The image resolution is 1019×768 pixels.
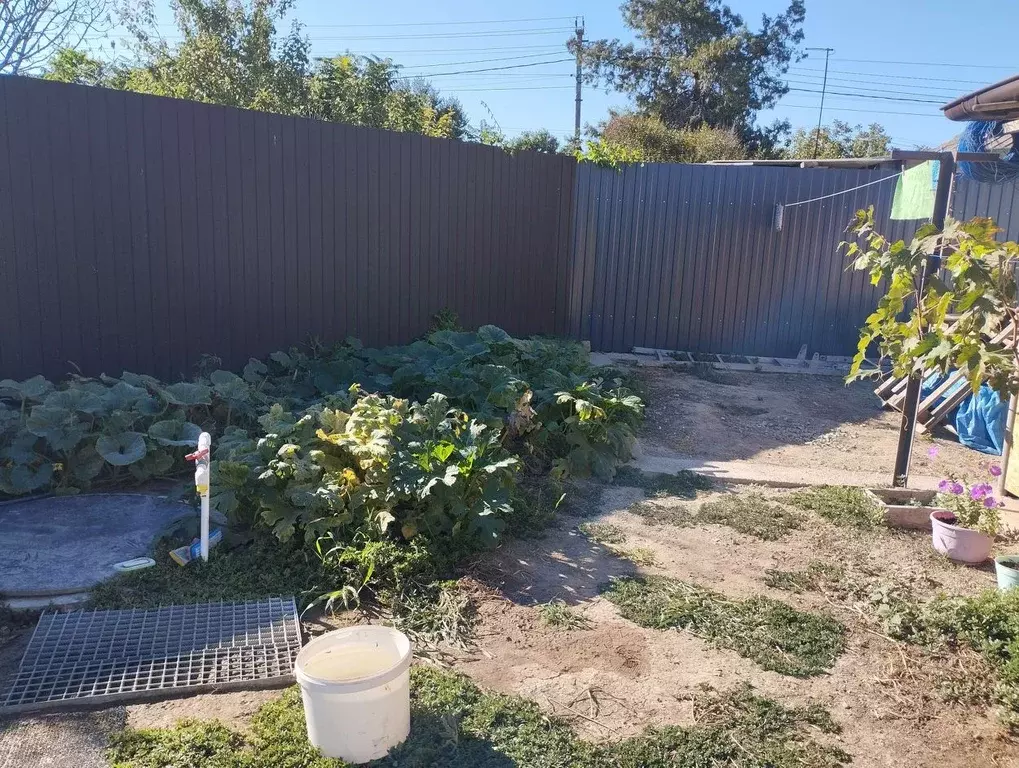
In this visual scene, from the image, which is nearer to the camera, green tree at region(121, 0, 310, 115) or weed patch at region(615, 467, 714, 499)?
weed patch at region(615, 467, 714, 499)

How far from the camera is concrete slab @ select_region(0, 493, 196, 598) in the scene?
130 inches

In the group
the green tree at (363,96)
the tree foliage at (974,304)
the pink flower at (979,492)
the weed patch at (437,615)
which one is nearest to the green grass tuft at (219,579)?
the weed patch at (437,615)

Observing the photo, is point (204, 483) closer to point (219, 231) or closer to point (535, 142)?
point (219, 231)

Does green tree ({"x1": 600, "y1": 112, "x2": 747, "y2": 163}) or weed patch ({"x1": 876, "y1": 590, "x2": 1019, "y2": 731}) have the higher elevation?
green tree ({"x1": 600, "y1": 112, "x2": 747, "y2": 163})

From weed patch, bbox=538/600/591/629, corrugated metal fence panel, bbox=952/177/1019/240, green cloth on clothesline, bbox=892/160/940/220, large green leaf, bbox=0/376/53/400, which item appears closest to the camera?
weed patch, bbox=538/600/591/629

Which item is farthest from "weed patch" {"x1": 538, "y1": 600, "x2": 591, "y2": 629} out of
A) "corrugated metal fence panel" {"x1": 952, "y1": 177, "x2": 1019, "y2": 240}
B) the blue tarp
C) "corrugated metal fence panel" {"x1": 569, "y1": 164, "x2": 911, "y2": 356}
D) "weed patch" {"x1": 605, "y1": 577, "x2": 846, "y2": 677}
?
"corrugated metal fence panel" {"x1": 952, "y1": 177, "x2": 1019, "y2": 240}

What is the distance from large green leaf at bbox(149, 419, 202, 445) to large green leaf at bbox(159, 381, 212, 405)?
0.16 metres

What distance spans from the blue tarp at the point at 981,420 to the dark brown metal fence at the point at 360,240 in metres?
3.03

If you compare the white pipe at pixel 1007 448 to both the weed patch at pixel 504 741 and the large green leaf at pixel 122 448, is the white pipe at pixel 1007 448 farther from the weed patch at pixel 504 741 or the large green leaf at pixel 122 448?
the large green leaf at pixel 122 448

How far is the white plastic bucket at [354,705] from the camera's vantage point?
228cm

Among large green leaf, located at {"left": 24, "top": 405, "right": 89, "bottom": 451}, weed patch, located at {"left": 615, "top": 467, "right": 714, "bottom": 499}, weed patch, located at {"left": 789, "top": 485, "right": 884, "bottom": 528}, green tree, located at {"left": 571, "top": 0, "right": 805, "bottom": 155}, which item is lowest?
weed patch, located at {"left": 615, "top": 467, "right": 714, "bottom": 499}

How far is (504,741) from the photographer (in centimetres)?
246

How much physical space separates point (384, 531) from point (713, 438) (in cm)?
335

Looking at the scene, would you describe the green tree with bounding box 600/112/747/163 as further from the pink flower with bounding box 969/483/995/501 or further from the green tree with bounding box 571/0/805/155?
the pink flower with bounding box 969/483/995/501
